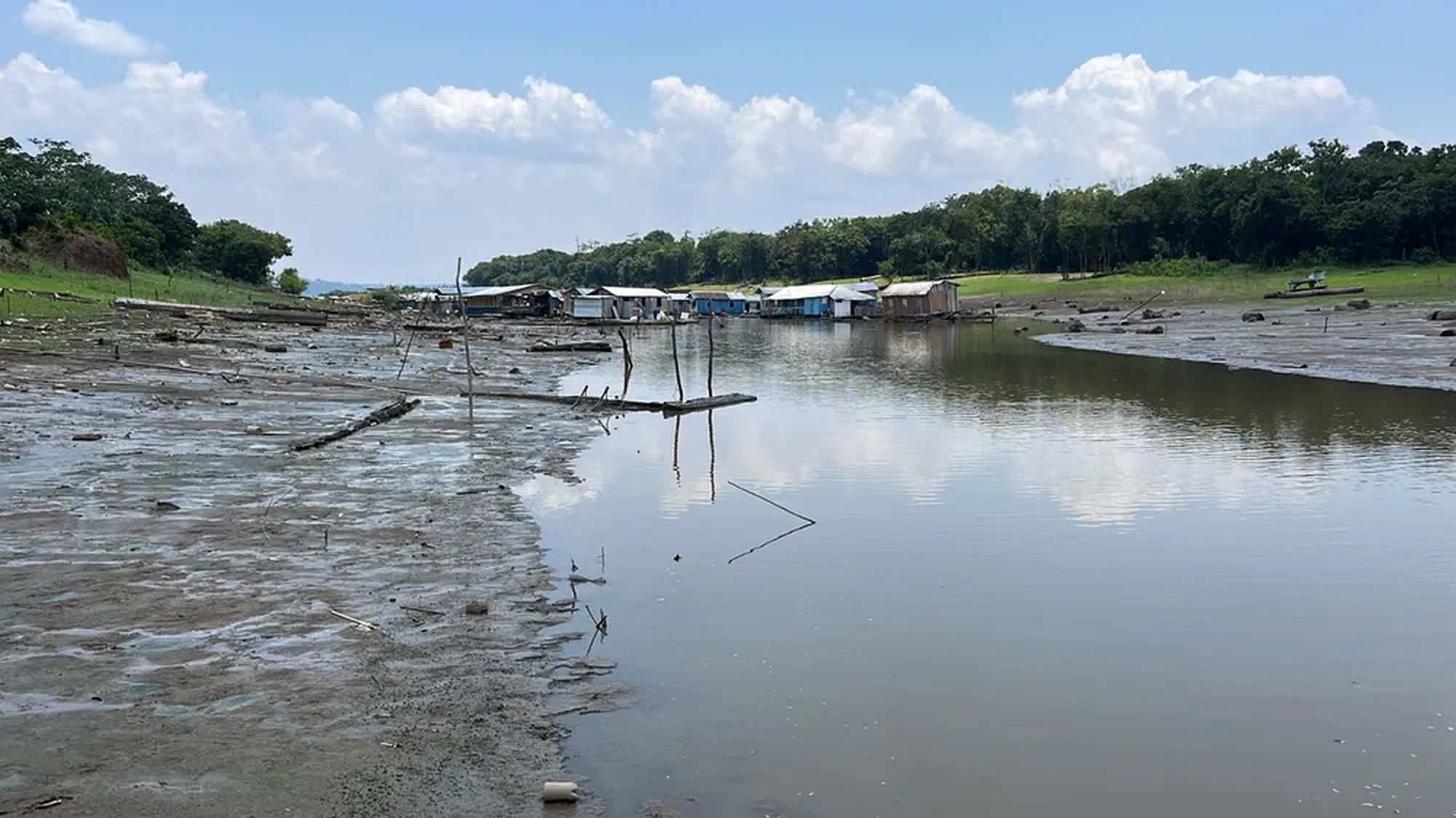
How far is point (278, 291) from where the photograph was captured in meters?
84.5

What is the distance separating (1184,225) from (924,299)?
22.2 meters

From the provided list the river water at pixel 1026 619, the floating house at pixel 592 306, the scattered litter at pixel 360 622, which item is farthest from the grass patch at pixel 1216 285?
the scattered litter at pixel 360 622

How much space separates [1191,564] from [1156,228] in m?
83.6

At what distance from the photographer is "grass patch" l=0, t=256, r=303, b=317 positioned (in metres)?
34.9

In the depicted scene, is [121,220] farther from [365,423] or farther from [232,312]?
[365,423]

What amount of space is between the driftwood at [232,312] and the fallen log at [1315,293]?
171ft

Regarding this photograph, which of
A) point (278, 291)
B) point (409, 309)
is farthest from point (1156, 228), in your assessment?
point (278, 291)

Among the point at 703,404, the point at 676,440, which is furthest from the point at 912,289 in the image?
the point at 676,440

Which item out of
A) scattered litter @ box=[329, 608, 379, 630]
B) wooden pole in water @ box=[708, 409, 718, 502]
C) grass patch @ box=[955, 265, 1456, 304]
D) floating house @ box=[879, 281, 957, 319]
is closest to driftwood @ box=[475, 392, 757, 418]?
wooden pole in water @ box=[708, 409, 718, 502]

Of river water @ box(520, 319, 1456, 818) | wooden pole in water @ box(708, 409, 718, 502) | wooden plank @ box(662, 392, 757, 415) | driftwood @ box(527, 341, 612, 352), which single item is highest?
driftwood @ box(527, 341, 612, 352)

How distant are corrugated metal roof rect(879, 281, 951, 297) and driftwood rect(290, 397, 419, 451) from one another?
62701 mm

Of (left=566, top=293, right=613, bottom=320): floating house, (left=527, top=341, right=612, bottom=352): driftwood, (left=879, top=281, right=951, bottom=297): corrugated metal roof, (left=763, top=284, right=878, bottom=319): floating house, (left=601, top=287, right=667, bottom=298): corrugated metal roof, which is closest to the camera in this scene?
(left=527, top=341, right=612, bottom=352): driftwood

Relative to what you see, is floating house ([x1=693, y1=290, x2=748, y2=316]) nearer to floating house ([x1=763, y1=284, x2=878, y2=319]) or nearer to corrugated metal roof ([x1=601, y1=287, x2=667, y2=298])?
floating house ([x1=763, y1=284, x2=878, y2=319])

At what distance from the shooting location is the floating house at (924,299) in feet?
270
